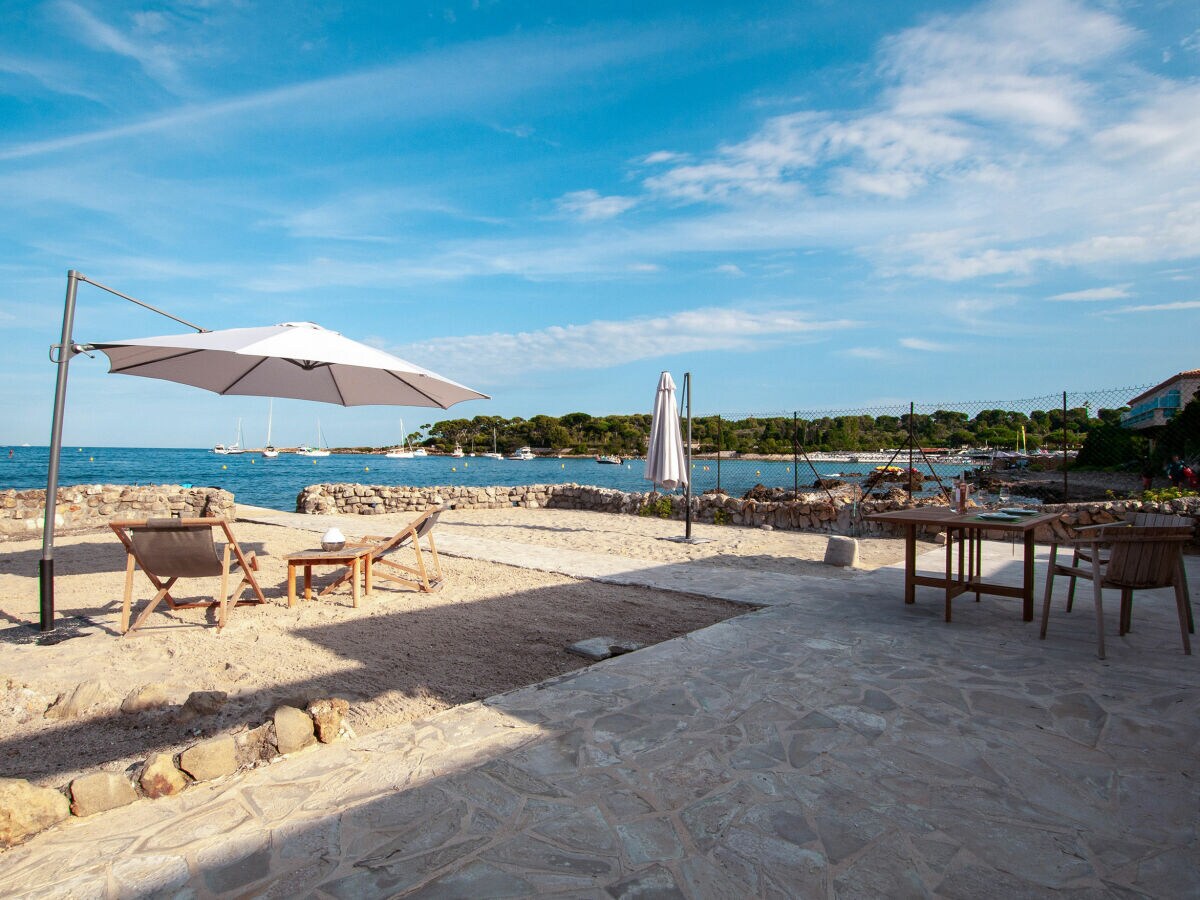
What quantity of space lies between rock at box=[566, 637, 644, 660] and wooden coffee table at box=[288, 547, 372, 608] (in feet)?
6.96

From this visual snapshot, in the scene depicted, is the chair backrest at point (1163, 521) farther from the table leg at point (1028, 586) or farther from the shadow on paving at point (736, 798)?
the shadow on paving at point (736, 798)

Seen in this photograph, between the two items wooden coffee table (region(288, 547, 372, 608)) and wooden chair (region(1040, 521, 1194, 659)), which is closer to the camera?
wooden chair (region(1040, 521, 1194, 659))

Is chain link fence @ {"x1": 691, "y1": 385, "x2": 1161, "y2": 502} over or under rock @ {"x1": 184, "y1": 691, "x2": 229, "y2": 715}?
over

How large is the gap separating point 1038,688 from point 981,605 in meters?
2.07

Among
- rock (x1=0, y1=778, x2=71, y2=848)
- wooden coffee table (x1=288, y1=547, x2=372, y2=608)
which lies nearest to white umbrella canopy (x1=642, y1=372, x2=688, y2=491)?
wooden coffee table (x1=288, y1=547, x2=372, y2=608)

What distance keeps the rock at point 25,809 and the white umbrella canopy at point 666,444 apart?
25.1ft

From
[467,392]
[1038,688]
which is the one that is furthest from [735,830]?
[467,392]

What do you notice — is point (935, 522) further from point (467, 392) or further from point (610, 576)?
point (467, 392)

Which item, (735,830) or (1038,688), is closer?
(735,830)

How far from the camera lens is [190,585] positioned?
6.17 metres

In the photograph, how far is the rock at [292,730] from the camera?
260 centimetres

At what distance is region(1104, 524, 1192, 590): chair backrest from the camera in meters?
3.83

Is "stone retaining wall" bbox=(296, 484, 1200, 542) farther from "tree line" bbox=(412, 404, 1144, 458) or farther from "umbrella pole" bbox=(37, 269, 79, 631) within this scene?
"umbrella pole" bbox=(37, 269, 79, 631)

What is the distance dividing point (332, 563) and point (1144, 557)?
18.1 ft
